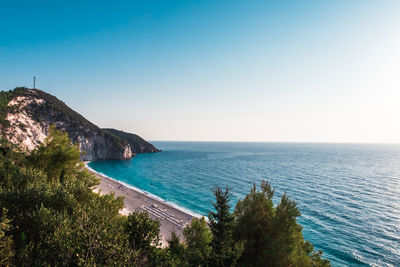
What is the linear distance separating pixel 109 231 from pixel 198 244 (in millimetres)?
9252

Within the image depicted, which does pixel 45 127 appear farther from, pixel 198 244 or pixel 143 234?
pixel 198 244

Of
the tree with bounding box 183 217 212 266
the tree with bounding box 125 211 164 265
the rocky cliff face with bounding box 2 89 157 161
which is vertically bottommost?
the tree with bounding box 183 217 212 266

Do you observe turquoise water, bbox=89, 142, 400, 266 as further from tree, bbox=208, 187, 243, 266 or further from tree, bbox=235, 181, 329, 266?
tree, bbox=208, 187, 243, 266

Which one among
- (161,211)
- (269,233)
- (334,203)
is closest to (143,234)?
(269,233)

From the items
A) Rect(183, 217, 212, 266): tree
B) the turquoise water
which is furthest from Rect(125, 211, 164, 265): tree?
the turquoise water

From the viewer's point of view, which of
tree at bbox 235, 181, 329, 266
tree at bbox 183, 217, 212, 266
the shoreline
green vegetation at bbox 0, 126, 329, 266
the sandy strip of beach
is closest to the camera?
green vegetation at bbox 0, 126, 329, 266

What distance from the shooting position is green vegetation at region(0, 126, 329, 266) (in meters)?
10.9

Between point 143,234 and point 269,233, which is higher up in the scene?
point 143,234

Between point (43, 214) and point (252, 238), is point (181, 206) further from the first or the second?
point (43, 214)

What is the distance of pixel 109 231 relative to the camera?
1272cm

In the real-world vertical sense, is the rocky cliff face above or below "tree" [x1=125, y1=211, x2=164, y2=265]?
above

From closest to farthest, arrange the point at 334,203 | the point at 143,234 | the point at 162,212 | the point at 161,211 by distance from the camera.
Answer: the point at 143,234 < the point at 162,212 < the point at 161,211 < the point at 334,203

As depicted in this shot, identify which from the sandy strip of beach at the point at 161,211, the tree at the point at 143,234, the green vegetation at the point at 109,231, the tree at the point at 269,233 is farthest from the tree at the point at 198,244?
the sandy strip of beach at the point at 161,211

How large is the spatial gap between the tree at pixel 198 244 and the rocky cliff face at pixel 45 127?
1704 inches
